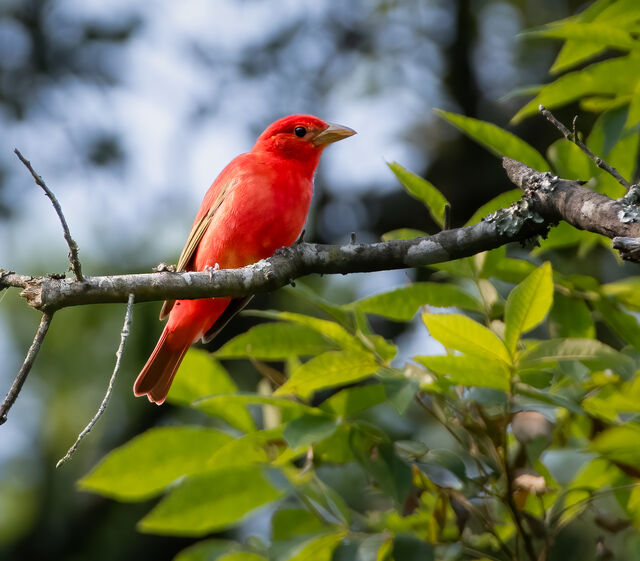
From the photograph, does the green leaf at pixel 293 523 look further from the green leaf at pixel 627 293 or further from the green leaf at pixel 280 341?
the green leaf at pixel 627 293

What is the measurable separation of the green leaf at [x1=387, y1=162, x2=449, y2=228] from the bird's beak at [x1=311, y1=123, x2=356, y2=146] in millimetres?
1728

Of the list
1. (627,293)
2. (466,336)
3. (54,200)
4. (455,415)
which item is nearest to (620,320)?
(627,293)

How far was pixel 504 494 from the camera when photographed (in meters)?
2.18

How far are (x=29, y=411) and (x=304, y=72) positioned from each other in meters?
2.79

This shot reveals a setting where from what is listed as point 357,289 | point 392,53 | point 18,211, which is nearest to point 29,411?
point 18,211

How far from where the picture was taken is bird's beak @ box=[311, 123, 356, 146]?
13.2 ft

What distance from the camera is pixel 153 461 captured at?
245 cm

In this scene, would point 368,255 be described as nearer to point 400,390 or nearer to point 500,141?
point 400,390

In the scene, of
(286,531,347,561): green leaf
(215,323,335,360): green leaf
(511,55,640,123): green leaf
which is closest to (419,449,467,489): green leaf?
(286,531,347,561): green leaf

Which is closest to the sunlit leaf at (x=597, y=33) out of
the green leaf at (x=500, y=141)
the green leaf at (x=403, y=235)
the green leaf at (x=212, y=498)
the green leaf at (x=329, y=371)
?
the green leaf at (x=500, y=141)

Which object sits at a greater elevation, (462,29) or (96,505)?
(462,29)

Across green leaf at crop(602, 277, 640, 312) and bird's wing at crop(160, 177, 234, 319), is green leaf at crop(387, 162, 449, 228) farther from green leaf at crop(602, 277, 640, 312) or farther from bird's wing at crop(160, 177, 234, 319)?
bird's wing at crop(160, 177, 234, 319)

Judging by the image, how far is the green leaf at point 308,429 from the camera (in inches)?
80.9

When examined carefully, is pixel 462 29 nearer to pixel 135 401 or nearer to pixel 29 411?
pixel 135 401
